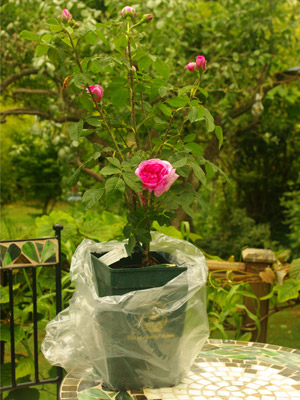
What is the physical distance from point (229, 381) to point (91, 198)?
0.55m

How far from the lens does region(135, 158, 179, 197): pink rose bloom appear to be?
1052mm

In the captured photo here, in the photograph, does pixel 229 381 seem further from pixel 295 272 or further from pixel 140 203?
pixel 295 272

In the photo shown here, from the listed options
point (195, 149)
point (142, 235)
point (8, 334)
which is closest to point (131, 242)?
point (142, 235)

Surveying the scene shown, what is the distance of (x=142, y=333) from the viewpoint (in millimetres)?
1098

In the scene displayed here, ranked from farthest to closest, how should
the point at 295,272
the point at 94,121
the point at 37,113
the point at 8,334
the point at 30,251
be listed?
the point at 37,113 → the point at 8,334 → the point at 295,272 → the point at 30,251 → the point at 94,121

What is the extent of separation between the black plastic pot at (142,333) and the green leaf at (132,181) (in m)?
0.19

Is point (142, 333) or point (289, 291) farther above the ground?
point (142, 333)

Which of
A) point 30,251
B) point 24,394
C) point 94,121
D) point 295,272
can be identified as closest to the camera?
point 94,121

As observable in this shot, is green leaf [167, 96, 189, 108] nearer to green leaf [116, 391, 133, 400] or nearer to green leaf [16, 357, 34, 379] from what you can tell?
green leaf [116, 391, 133, 400]

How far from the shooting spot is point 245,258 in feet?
7.10

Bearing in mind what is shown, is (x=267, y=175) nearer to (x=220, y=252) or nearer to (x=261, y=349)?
(x=220, y=252)

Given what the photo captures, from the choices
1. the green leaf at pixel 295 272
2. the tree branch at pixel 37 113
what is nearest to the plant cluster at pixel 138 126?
the green leaf at pixel 295 272

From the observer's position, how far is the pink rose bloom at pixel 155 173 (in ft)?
3.45

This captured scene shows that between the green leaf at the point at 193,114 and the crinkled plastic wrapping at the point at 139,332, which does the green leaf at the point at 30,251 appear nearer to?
the crinkled plastic wrapping at the point at 139,332
